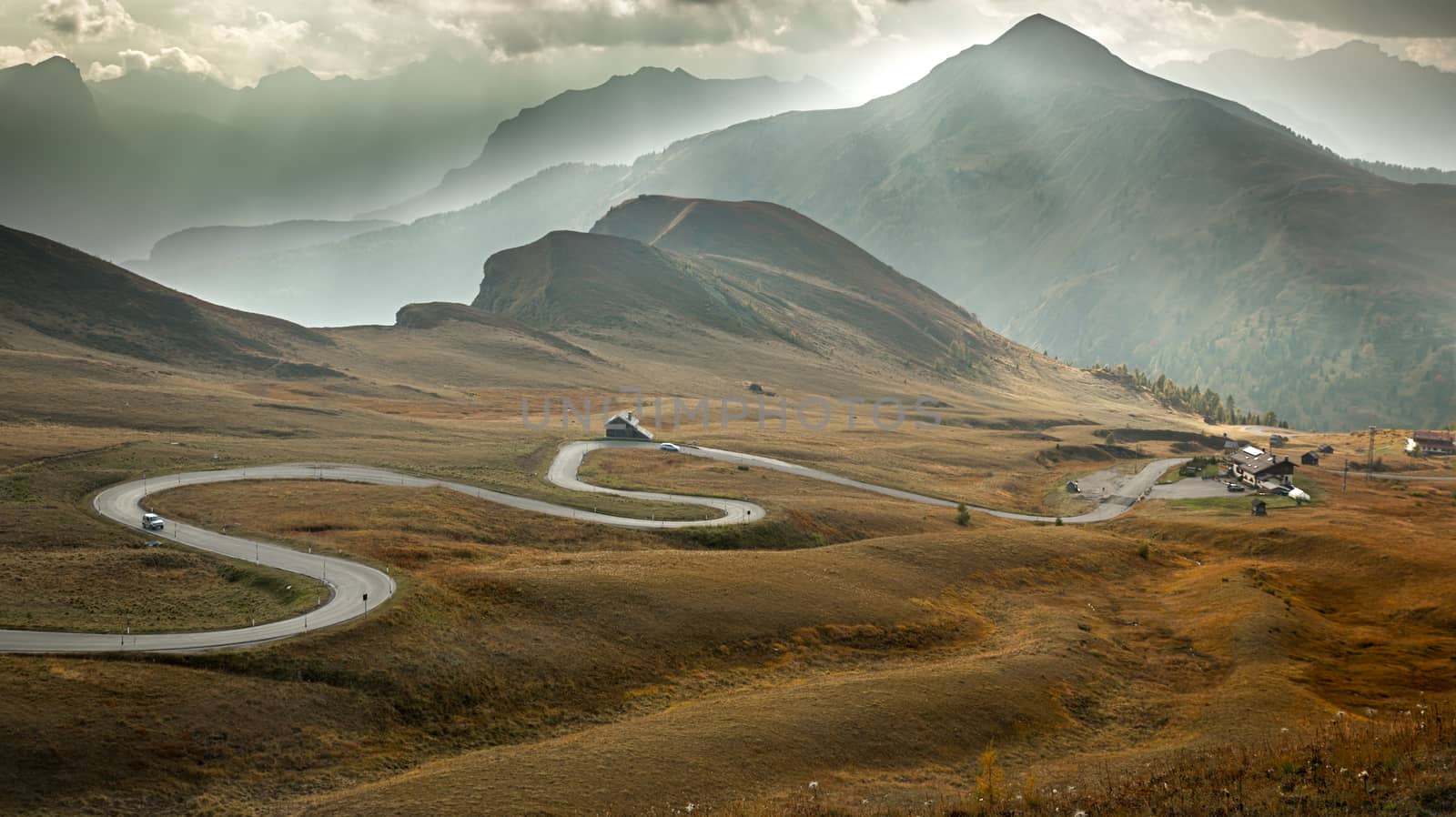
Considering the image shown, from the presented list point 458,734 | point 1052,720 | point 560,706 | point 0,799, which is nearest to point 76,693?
point 0,799

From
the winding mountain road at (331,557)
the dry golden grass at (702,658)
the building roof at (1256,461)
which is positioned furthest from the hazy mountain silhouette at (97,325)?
the building roof at (1256,461)

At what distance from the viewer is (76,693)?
3503 cm

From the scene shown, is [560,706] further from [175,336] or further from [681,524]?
[175,336]

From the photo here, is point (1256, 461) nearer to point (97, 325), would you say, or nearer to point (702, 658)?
point (702, 658)

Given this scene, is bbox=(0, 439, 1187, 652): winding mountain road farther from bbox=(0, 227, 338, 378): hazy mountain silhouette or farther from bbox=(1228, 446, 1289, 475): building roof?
bbox=(0, 227, 338, 378): hazy mountain silhouette

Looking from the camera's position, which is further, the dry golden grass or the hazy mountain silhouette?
the hazy mountain silhouette

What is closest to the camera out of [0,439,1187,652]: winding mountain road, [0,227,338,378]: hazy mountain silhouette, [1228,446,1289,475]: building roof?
[0,439,1187,652]: winding mountain road

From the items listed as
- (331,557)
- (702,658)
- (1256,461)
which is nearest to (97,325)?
(331,557)

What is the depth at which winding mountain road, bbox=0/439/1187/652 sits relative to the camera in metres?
40.9

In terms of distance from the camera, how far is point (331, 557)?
189 ft

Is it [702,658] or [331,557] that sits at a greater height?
[331,557]

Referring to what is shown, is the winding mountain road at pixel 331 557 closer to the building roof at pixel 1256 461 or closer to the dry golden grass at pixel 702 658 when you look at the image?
the dry golden grass at pixel 702 658

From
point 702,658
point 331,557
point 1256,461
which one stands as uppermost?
point 1256,461

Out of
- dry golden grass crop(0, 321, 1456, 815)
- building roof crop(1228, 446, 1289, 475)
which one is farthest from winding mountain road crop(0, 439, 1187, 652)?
building roof crop(1228, 446, 1289, 475)
